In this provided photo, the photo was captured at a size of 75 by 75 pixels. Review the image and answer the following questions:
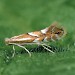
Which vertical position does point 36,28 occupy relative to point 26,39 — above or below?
above

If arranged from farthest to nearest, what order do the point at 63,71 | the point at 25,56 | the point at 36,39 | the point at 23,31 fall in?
the point at 23,31 → the point at 36,39 → the point at 25,56 → the point at 63,71

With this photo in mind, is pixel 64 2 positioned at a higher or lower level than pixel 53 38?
higher

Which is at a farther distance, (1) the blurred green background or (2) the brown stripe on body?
(2) the brown stripe on body

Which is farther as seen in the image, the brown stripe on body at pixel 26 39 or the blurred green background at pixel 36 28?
the brown stripe on body at pixel 26 39

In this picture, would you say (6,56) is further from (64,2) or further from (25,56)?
(64,2)

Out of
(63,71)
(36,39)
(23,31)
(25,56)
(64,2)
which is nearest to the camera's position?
(63,71)

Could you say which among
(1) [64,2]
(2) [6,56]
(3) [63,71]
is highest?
(1) [64,2]

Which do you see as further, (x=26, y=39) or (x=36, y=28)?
(x=36, y=28)

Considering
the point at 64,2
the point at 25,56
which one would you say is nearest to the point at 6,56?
the point at 25,56
